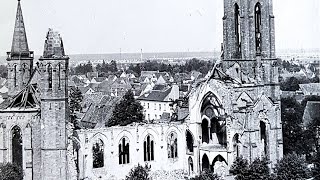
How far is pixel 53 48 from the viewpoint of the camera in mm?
42781

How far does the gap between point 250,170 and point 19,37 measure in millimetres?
29185

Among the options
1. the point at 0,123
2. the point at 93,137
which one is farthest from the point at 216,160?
the point at 0,123

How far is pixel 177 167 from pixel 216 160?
167 inches

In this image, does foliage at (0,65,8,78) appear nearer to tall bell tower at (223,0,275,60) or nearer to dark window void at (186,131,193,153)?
tall bell tower at (223,0,275,60)

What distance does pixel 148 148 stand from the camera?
50719mm

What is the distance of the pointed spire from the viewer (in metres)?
56.0

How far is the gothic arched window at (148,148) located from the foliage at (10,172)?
12.0 m

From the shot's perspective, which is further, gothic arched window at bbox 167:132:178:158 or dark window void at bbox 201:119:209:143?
dark window void at bbox 201:119:209:143

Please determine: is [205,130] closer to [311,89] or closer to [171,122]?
[171,122]

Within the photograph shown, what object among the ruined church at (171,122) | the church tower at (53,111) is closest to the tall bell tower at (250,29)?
the ruined church at (171,122)

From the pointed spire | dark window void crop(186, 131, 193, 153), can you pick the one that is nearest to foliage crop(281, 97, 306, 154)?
dark window void crop(186, 131, 193, 153)

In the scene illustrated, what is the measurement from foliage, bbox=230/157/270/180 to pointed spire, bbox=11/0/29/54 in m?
26.9

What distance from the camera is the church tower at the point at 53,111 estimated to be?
42.3 meters

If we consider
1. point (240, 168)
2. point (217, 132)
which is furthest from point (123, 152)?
point (240, 168)
